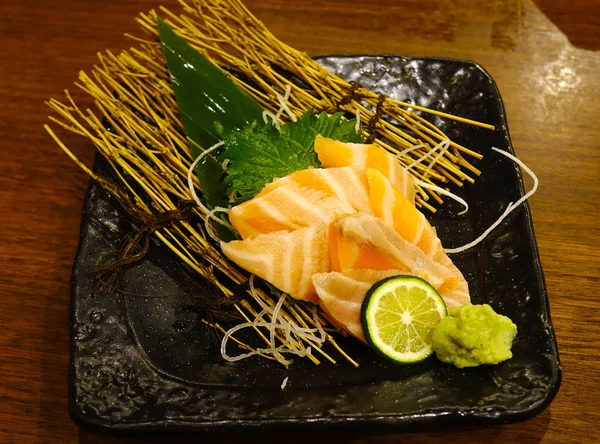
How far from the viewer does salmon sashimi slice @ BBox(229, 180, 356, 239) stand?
2.28 m

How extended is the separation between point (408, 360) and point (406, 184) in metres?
0.78

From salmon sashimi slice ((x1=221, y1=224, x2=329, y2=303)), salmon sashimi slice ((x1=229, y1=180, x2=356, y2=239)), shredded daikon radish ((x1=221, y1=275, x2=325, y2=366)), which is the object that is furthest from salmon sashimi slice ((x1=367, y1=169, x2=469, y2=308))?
shredded daikon radish ((x1=221, y1=275, x2=325, y2=366))

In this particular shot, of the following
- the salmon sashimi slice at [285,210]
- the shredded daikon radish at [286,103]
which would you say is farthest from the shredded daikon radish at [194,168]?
the shredded daikon radish at [286,103]

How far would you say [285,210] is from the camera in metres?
2.29

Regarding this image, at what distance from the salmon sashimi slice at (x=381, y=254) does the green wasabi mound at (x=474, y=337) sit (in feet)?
0.59

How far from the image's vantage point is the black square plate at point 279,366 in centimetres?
197

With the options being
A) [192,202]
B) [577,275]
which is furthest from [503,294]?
[192,202]

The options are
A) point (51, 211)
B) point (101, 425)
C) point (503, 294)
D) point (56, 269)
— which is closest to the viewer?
point (101, 425)

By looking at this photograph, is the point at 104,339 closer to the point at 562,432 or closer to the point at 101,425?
the point at 101,425

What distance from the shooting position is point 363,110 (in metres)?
2.83

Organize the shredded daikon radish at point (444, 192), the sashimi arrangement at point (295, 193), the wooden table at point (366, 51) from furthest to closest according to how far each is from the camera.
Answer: the shredded daikon radish at point (444, 192), the wooden table at point (366, 51), the sashimi arrangement at point (295, 193)

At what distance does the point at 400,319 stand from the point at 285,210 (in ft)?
2.02

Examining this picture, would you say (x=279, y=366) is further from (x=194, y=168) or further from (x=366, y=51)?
(x=366, y=51)

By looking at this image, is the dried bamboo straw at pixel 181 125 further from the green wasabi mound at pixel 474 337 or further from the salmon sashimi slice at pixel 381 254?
the green wasabi mound at pixel 474 337
